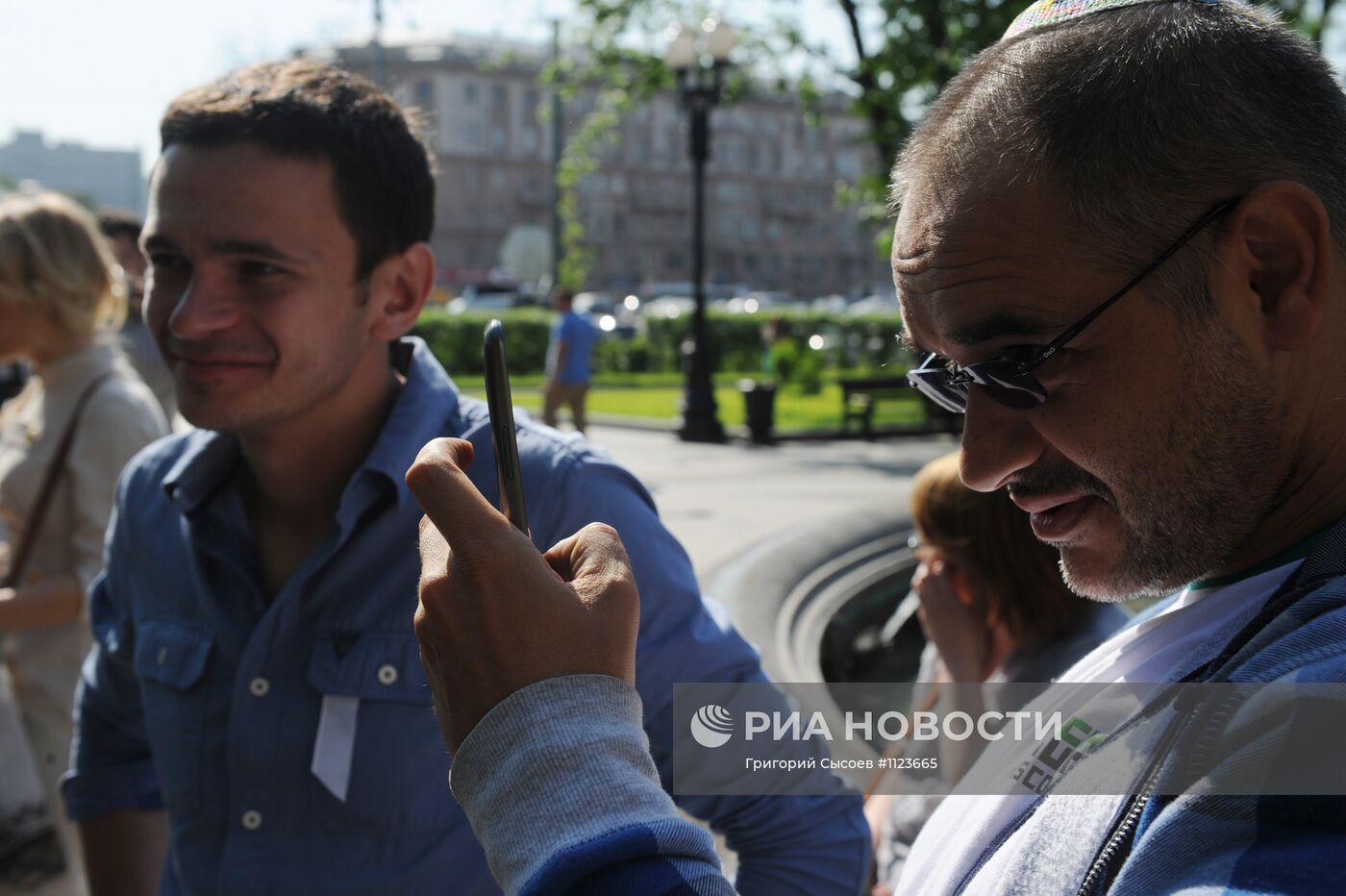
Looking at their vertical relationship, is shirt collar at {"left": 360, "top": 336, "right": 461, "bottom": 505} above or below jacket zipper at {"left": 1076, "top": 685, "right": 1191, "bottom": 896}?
below

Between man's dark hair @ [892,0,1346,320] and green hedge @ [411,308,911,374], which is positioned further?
green hedge @ [411,308,911,374]

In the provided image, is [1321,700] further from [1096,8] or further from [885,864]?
[885,864]

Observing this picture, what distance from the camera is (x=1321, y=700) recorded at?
87 cm

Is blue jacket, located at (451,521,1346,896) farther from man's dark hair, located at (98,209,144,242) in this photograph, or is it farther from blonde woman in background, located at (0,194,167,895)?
man's dark hair, located at (98,209,144,242)

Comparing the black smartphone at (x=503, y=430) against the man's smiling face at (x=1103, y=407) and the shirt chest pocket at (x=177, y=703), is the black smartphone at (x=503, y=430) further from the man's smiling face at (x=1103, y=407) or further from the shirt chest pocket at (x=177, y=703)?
the shirt chest pocket at (x=177, y=703)

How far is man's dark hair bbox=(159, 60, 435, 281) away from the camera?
2084mm

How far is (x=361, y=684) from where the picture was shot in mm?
1789

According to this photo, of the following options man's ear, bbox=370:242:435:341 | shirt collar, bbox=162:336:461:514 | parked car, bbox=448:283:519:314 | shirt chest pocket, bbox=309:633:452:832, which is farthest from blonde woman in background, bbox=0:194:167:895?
parked car, bbox=448:283:519:314

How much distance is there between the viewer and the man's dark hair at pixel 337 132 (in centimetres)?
208

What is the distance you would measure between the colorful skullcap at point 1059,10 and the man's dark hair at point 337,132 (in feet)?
4.00

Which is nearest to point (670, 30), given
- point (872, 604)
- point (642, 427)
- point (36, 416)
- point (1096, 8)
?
point (642, 427)

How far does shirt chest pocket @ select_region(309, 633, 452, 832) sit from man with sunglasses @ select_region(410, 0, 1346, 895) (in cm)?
75

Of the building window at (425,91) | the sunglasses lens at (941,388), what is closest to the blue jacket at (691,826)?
the sunglasses lens at (941,388)

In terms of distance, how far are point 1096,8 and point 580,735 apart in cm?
92
